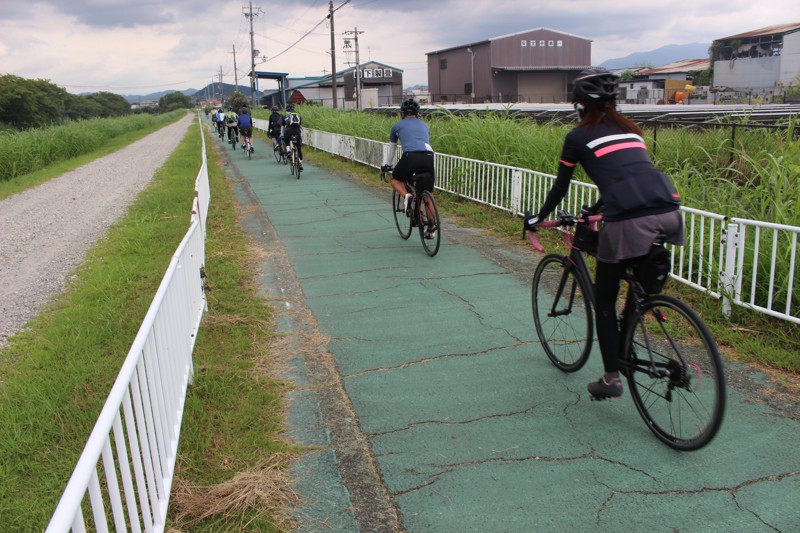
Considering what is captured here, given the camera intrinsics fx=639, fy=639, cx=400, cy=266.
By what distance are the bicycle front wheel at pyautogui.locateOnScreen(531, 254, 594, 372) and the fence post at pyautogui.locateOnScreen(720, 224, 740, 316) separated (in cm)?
139

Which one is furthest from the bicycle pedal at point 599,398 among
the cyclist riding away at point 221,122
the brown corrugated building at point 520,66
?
the brown corrugated building at point 520,66

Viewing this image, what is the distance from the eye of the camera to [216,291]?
676 cm

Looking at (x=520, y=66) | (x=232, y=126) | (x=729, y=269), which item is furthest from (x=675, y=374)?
(x=520, y=66)

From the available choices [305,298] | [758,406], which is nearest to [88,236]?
[305,298]

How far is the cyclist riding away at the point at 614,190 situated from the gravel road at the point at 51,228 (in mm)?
5330

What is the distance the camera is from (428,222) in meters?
8.11

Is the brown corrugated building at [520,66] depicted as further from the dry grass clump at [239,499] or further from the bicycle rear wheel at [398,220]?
the dry grass clump at [239,499]

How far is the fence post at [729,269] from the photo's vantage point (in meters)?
5.38

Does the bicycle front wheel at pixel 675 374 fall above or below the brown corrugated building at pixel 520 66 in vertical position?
below

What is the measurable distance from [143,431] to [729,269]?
4.82 meters

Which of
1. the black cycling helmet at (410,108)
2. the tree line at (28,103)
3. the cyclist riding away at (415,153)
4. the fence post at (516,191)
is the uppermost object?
the tree line at (28,103)

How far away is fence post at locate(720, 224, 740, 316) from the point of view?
5376 millimetres

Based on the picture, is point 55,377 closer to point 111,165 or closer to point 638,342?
point 638,342

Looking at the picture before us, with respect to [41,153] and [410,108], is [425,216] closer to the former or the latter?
[410,108]
